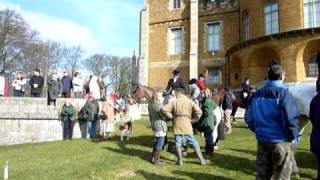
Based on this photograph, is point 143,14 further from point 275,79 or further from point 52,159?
point 275,79

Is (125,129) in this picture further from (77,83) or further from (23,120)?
(23,120)

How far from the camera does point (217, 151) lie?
13.9m

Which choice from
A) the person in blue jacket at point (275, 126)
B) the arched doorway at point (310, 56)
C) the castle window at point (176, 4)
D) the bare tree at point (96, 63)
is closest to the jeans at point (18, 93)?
the person in blue jacket at point (275, 126)

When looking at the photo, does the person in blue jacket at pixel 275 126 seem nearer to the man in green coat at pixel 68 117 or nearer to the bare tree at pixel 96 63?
the man in green coat at pixel 68 117

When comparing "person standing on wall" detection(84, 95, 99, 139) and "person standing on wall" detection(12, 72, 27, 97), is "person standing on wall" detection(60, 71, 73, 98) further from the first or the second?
"person standing on wall" detection(84, 95, 99, 139)

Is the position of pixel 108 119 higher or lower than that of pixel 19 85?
lower

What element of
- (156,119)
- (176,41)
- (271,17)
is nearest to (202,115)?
(156,119)

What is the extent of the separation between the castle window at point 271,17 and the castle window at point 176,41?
34.3 feet

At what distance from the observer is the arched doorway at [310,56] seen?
30.8 meters

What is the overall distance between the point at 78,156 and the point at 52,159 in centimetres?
84

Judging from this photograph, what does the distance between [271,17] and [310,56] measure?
432 cm

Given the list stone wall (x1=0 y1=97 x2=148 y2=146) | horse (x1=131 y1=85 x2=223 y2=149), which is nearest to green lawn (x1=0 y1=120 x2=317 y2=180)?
horse (x1=131 y1=85 x2=223 y2=149)

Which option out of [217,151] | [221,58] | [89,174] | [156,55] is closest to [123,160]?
[89,174]

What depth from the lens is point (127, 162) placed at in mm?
12852
